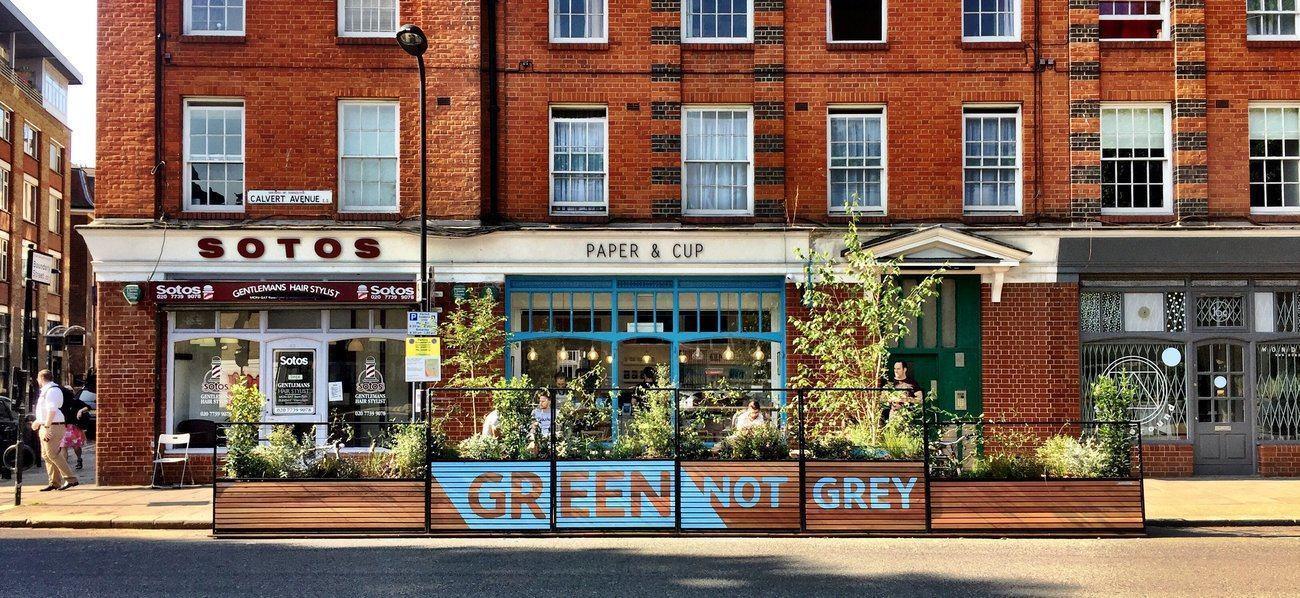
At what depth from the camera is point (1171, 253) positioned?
17531 mm

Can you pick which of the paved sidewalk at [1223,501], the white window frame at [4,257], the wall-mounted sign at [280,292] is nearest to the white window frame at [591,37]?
the wall-mounted sign at [280,292]

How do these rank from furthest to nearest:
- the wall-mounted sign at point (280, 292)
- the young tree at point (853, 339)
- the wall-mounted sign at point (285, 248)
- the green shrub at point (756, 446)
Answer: the wall-mounted sign at point (285, 248)
the wall-mounted sign at point (280, 292)
the young tree at point (853, 339)
the green shrub at point (756, 446)

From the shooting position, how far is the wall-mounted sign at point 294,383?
17578mm

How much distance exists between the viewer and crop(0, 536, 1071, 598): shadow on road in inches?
355

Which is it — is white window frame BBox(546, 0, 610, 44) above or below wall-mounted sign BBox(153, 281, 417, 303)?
above

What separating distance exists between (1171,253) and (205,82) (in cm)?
1603

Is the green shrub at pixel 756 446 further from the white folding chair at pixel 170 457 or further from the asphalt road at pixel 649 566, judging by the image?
the white folding chair at pixel 170 457

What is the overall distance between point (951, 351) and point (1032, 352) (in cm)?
129

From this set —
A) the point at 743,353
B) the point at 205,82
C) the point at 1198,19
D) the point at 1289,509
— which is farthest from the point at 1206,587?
the point at 205,82

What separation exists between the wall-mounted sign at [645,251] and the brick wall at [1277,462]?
32.4 ft

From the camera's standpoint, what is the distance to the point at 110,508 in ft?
47.6

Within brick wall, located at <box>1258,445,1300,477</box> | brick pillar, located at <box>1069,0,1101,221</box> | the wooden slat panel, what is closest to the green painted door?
brick pillar, located at <box>1069,0,1101,221</box>

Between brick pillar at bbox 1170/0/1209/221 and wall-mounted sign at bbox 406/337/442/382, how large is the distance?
12273 mm

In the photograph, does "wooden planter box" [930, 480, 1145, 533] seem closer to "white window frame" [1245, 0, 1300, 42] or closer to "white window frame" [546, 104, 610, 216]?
"white window frame" [546, 104, 610, 216]
